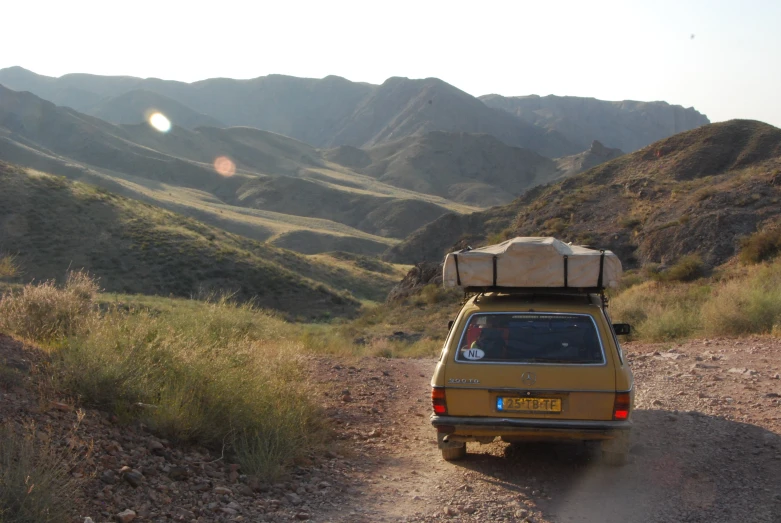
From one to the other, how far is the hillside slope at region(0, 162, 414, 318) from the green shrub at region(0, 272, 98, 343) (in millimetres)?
24078

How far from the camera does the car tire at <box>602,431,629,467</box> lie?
20.0ft

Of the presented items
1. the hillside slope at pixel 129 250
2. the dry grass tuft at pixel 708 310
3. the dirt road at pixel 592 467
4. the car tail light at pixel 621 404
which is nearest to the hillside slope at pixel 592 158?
the hillside slope at pixel 129 250

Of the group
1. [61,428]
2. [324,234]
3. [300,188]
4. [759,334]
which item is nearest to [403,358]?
[759,334]

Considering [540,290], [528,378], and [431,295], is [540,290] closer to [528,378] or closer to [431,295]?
[528,378]

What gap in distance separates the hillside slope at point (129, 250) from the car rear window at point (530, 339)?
2755 centimetres

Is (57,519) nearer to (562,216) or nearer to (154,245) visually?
(562,216)

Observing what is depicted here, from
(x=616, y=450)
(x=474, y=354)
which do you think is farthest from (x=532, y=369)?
(x=616, y=450)

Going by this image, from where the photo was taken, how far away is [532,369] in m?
6.11

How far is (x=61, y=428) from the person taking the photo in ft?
17.5

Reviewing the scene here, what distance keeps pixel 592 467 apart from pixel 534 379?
1226 mm

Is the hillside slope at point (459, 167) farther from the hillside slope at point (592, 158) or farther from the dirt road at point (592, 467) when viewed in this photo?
the dirt road at point (592, 467)

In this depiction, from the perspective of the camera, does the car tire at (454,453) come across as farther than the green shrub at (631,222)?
No

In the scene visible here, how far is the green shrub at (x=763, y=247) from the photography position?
2112cm

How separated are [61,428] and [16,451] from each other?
0.88 m
